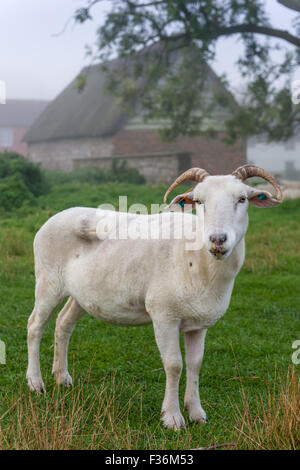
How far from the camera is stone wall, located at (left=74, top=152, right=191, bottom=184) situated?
2283 centimetres

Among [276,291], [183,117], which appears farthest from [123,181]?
[276,291]

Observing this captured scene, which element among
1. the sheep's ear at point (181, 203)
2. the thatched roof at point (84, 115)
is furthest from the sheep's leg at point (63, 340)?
the thatched roof at point (84, 115)

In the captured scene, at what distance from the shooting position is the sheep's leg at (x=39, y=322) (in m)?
5.11

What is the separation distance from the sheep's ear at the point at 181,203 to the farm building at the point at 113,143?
18.1 meters

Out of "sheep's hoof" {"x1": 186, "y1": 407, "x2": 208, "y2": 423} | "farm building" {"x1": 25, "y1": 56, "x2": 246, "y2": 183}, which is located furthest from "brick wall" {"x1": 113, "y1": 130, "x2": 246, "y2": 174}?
"sheep's hoof" {"x1": 186, "y1": 407, "x2": 208, "y2": 423}

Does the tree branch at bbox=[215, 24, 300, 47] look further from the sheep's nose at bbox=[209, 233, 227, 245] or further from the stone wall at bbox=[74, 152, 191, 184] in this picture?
the sheep's nose at bbox=[209, 233, 227, 245]

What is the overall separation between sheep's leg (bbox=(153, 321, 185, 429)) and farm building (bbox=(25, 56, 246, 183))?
60.4 ft

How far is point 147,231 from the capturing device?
15.4ft

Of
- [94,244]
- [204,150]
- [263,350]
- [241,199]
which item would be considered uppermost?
[204,150]

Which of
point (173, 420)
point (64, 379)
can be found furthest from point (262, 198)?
point (64, 379)

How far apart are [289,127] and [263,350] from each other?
13547 mm

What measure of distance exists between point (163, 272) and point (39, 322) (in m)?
1.47
